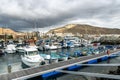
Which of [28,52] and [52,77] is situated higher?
[28,52]

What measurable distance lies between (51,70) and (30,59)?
7342 mm

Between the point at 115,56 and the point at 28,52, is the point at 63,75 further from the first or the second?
the point at 115,56

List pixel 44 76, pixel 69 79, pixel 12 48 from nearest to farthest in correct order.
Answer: pixel 44 76
pixel 69 79
pixel 12 48

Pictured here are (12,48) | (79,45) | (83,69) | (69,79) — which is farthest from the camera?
(79,45)

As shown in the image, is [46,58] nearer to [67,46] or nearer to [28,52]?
[28,52]

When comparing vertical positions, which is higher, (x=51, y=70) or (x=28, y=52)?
(x=28, y=52)

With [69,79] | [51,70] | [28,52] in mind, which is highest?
[28,52]

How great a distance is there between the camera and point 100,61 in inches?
1160

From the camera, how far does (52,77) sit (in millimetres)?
18344

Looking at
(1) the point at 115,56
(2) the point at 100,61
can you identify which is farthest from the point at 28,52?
(1) the point at 115,56

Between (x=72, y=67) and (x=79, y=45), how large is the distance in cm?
5497

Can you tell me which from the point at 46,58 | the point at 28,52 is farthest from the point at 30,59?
the point at 46,58

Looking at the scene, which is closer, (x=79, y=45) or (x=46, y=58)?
(x=46, y=58)

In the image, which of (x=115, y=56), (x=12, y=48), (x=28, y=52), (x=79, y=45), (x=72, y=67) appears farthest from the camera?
(x=79, y=45)
